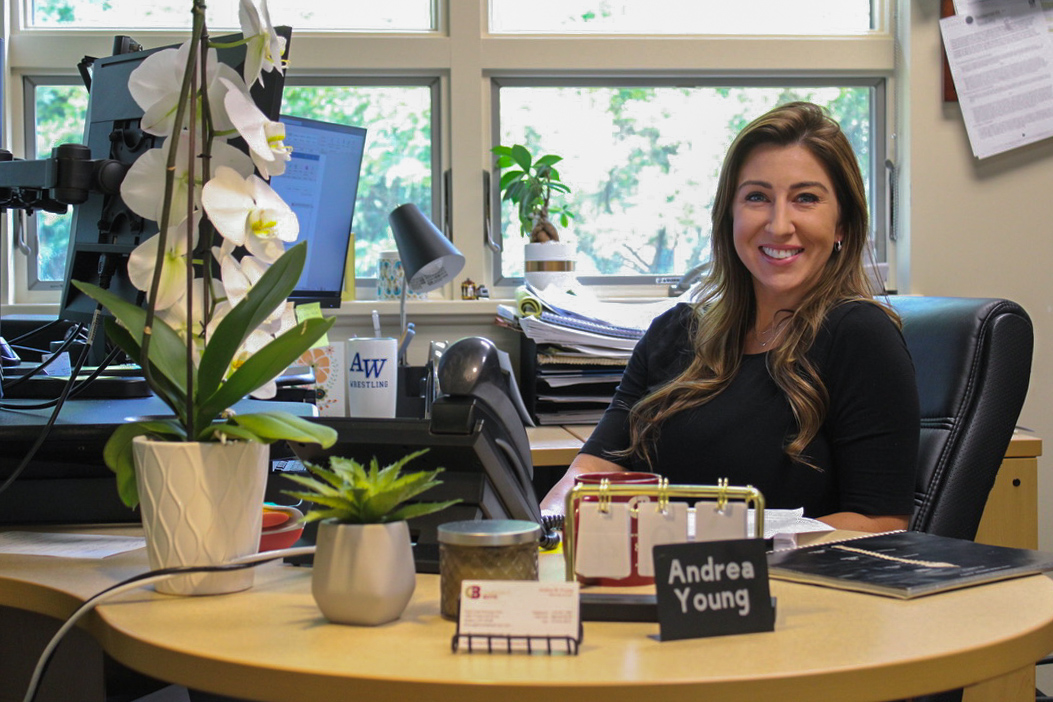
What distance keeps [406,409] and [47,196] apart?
3.67 ft

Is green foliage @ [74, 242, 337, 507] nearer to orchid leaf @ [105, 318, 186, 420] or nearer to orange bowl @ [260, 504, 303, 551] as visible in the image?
orchid leaf @ [105, 318, 186, 420]

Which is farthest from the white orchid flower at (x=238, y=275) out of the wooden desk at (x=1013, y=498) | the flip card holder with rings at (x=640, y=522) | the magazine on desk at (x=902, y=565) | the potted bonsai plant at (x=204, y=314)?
the wooden desk at (x=1013, y=498)

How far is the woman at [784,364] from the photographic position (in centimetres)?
143

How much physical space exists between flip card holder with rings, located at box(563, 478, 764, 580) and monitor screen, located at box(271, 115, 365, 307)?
4.81 feet

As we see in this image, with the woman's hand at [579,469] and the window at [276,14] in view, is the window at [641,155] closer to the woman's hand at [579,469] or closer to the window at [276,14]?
the window at [276,14]

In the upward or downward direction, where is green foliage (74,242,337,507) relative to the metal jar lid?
upward

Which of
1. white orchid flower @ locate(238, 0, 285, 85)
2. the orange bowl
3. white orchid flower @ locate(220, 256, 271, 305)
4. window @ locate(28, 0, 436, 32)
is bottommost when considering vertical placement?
the orange bowl

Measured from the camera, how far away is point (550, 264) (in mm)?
2613

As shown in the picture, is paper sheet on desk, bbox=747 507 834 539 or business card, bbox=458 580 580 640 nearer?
business card, bbox=458 580 580 640

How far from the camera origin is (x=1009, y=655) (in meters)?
0.71

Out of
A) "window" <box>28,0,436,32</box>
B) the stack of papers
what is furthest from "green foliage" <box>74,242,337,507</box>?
"window" <box>28,0,436,32</box>

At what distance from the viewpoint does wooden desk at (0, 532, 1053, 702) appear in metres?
0.63

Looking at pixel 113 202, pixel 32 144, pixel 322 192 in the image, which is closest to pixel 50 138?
pixel 32 144

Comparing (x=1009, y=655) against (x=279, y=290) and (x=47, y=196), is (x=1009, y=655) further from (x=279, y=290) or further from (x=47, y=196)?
(x=47, y=196)
